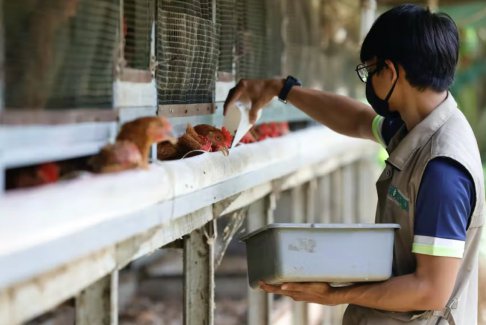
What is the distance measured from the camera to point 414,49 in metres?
2.99

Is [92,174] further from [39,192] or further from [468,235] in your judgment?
[468,235]

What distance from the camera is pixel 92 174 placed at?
97.0 inches

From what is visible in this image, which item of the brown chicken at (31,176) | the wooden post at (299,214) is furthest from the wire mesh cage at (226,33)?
the wooden post at (299,214)

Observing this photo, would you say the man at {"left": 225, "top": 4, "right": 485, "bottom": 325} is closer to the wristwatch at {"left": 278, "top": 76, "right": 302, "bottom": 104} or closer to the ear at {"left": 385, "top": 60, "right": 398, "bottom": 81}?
the ear at {"left": 385, "top": 60, "right": 398, "bottom": 81}

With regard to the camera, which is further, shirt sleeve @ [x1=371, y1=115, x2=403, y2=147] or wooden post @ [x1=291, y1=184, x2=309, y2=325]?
wooden post @ [x1=291, y1=184, x2=309, y2=325]

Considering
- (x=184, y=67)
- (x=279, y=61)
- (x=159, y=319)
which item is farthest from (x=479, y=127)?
(x=184, y=67)

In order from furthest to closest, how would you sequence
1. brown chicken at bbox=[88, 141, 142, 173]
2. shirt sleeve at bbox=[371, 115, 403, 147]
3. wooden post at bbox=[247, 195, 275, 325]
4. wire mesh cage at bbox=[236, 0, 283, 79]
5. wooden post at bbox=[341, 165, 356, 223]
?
wooden post at bbox=[341, 165, 356, 223], wooden post at bbox=[247, 195, 275, 325], wire mesh cage at bbox=[236, 0, 283, 79], shirt sleeve at bbox=[371, 115, 403, 147], brown chicken at bbox=[88, 141, 142, 173]

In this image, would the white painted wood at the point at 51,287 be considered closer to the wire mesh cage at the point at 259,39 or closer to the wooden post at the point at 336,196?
the wire mesh cage at the point at 259,39

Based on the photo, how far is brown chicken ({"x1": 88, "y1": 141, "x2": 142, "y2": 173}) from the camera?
2.55m

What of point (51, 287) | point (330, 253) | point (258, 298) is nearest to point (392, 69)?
point (330, 253)

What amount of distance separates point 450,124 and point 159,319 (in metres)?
7.73

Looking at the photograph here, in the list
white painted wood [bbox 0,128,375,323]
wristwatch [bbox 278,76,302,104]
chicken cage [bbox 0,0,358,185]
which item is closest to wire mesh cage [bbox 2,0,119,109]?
chicken cage [bbox 0,0,358,185]

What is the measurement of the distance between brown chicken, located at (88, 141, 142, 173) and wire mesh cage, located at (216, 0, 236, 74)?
70.7 inches

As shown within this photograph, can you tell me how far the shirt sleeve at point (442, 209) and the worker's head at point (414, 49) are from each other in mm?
360
